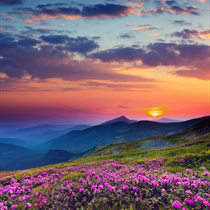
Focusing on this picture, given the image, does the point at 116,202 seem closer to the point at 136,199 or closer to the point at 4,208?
the point at 136,199

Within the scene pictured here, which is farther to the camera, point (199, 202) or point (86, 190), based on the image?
point (86, 190)

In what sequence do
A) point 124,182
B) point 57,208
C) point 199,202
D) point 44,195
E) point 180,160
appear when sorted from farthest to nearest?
point 180,160
point 124,182
point 44,195
point 57,208
point 199,202

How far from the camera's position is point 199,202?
4.81 metres

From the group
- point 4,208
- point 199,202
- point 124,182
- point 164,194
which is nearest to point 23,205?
point 4,208

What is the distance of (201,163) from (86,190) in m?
11.7

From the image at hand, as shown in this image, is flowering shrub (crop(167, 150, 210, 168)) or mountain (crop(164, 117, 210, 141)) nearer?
flowering shrub (crop(167, 150, 210, 168))

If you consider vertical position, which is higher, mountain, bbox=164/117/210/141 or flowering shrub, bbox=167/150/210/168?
flowering shrub, bbox=167/150/210/168

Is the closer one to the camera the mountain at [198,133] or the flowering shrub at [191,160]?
the flowering shrub at [191,160]

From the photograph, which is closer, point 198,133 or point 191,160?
point 191,160

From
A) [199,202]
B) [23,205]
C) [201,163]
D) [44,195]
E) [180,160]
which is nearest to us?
[199,202]

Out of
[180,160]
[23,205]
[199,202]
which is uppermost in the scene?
[199,202]

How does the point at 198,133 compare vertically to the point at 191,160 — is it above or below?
below

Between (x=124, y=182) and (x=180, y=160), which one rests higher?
(x=124, y=182)

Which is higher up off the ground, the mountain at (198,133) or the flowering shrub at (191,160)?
the flowering shrub at (191,160)
